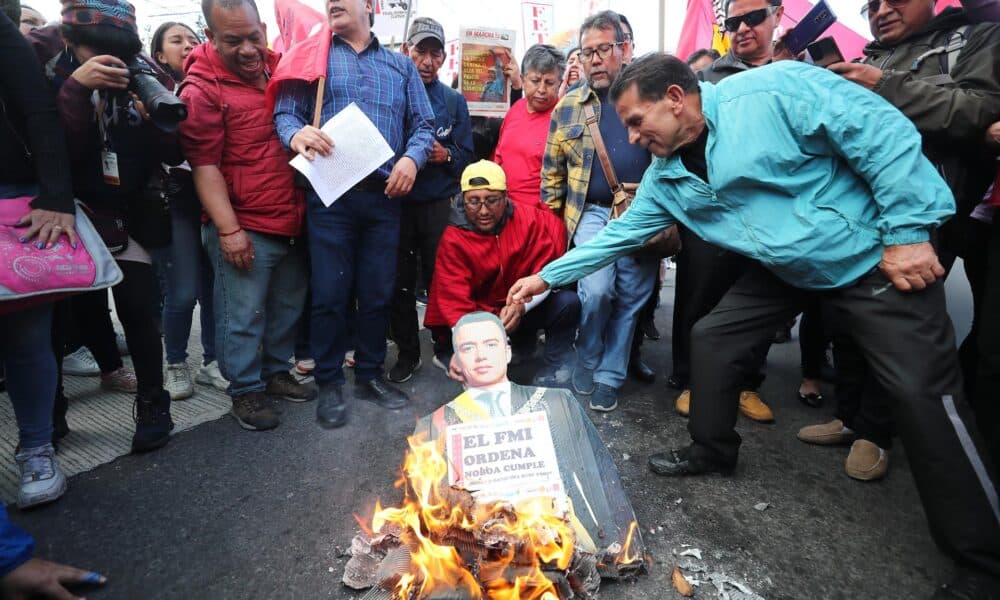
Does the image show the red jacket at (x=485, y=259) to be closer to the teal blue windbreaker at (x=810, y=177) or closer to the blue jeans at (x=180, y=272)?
the teal blue windbreaker at (x=810, y=177)

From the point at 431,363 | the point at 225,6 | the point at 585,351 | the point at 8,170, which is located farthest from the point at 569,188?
the point at 8,170

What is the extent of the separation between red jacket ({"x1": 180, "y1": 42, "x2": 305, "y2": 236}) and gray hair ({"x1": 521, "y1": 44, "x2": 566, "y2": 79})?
1.90m

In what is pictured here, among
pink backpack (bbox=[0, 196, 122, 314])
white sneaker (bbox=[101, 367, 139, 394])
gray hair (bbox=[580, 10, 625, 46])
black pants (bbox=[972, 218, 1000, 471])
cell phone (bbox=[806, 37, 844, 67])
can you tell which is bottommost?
white sneaker (bbox=[101, 367, 139, 394])

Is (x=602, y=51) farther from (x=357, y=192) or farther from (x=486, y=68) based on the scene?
(x=357, y=192)

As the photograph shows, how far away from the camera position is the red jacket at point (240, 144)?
112 inches

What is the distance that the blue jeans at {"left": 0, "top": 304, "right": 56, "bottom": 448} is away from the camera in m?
2.36

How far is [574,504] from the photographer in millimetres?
2109

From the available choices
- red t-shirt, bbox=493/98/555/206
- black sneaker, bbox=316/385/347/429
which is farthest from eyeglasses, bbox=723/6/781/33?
black sneaker, bbox=316/385/347/429

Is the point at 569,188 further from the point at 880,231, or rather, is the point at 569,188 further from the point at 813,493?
the point at 813,493

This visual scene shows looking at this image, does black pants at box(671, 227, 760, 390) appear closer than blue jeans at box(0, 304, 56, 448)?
No

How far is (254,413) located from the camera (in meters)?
3.24

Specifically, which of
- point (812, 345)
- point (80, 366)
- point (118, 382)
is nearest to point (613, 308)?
point (812, 345)

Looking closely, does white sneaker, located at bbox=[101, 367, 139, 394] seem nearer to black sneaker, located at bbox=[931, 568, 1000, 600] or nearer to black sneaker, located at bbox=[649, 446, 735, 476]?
black sneaker, located at bbox=[649, 446, 735, 476]

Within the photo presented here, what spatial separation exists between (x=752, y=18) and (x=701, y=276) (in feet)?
5.16
